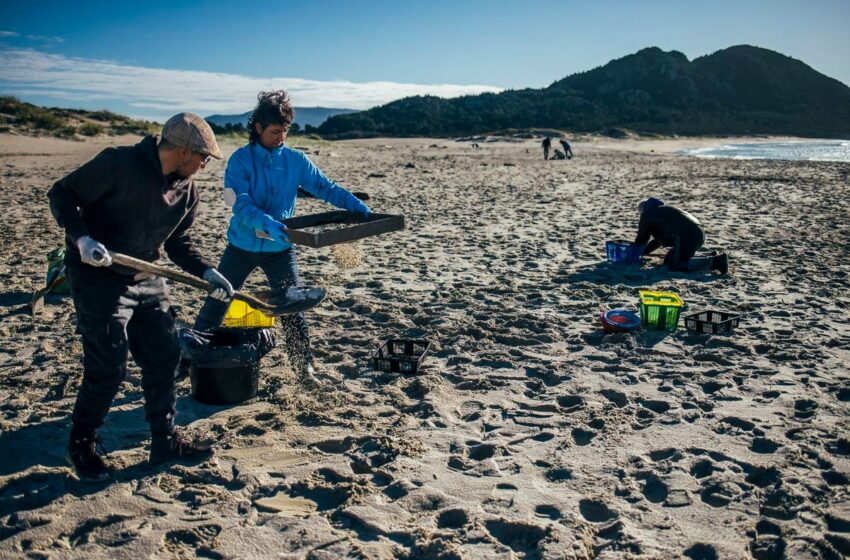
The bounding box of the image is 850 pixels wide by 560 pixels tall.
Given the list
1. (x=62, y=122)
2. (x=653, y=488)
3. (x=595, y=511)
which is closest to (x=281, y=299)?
(x=595, y=511)

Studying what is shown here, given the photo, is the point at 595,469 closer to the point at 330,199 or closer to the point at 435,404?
the point at 435,404

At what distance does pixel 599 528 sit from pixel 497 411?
1346mm

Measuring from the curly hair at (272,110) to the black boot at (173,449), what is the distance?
176 cm

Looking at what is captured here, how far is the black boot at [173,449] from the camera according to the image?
358 centimetres

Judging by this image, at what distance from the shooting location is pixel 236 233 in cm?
420

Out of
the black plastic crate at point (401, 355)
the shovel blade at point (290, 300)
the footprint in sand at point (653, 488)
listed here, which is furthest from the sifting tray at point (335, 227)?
the footprint in sand at point (653, 488)

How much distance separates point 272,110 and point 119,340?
1586mm

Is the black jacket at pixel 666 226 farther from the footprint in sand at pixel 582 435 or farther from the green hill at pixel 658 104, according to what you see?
the green hill at pixel 658 104

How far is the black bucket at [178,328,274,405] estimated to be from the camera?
4.16 meters

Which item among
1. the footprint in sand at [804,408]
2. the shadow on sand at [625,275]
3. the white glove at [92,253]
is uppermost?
the white glove at [92,253]

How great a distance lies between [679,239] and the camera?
784cm

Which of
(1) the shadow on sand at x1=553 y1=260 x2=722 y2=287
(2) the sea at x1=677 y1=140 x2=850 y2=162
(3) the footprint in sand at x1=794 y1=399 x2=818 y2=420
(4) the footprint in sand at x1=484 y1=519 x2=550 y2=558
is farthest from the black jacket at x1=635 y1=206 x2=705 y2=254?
(2) the sea at x1=677 y1=140 x2=850 y2=162

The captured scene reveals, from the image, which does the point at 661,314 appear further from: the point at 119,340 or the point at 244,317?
the point at 119,340

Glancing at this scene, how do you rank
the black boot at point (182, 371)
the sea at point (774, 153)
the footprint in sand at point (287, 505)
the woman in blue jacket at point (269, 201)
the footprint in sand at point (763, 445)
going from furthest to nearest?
the sea at point (774, 153) < the black boot at point (182, 371) < the woman in blue jacket at point (269, 201) < the footprint in sand at point (763, 445) < the footprint in sand at point (287, 505)
